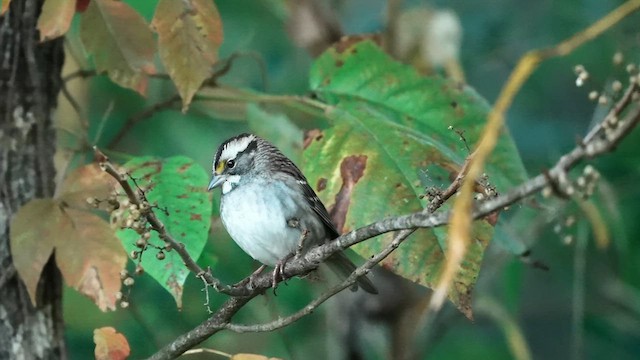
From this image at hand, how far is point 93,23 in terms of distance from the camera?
6.10 feet

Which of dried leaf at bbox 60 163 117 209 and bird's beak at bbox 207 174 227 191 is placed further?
bird's beak at bbox 207 174 227 191

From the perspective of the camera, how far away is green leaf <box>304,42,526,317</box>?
5.37ft

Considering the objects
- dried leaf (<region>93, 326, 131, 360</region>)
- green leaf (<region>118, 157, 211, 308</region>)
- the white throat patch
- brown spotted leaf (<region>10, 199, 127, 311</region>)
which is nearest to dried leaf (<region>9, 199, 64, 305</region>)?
brown spotted leaf (<region>10, 199, 127, 311</region>)

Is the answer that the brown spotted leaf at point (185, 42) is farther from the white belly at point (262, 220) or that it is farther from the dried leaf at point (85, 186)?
the white belly at point (262, 220)

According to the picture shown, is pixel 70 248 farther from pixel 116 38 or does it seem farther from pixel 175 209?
pixel 116 38

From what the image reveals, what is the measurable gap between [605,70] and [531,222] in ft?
2.37

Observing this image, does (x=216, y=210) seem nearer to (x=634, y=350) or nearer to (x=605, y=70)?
(x=605, y=70)

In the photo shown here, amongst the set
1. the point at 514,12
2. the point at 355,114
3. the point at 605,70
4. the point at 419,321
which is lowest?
the point at 419,321

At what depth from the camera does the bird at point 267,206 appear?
2.04m

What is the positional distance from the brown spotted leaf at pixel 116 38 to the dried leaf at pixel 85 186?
0.60 ft

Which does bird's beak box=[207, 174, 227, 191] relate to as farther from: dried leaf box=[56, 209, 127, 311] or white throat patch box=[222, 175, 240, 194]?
dried leaf box=[56, 209, 127, 311]

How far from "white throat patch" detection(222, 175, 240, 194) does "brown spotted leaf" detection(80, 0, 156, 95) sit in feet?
1.36

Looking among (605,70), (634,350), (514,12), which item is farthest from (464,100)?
(634,350)

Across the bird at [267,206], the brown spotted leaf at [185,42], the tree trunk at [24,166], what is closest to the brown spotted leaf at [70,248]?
the tree trunk at [24,166]
